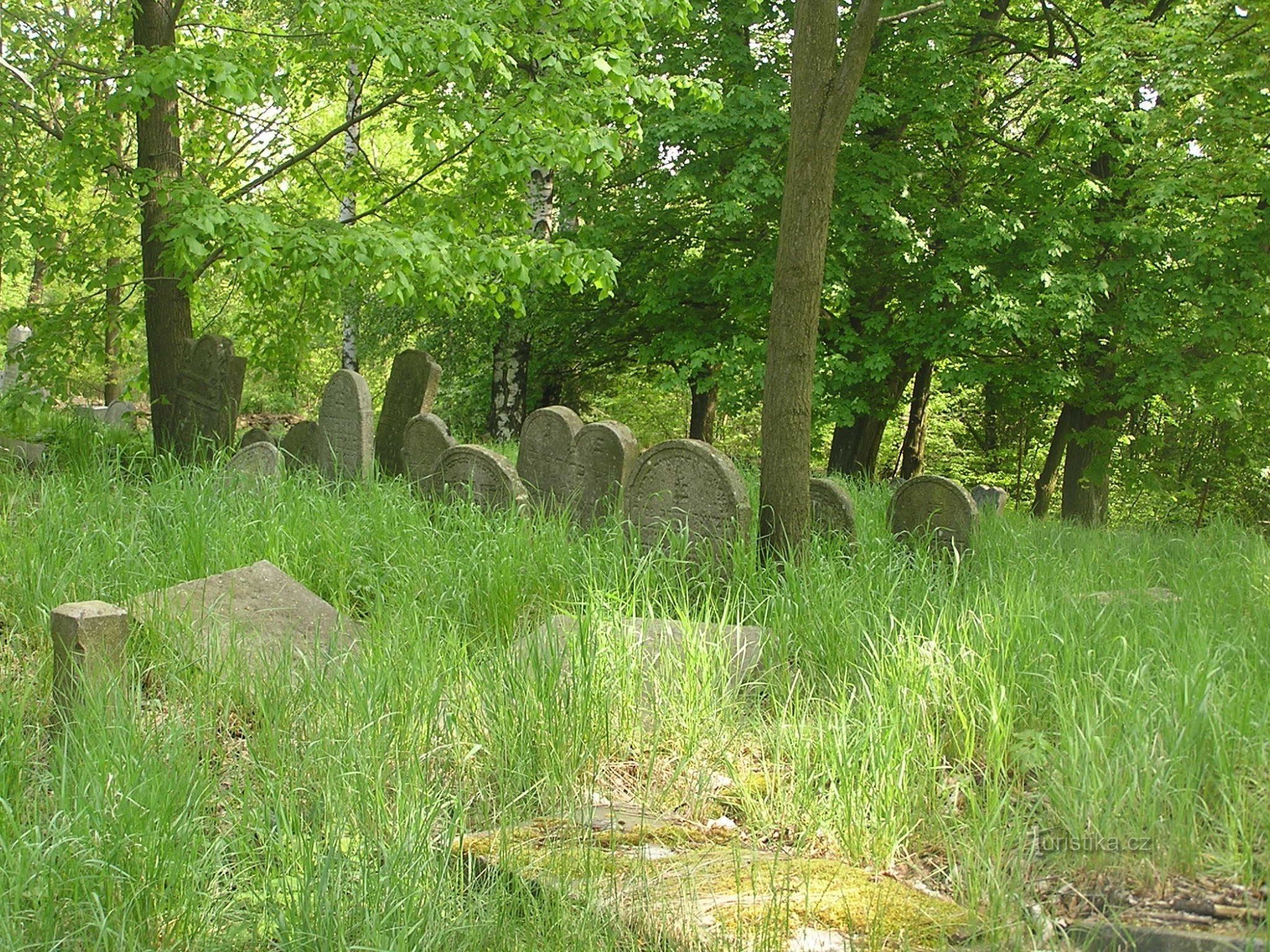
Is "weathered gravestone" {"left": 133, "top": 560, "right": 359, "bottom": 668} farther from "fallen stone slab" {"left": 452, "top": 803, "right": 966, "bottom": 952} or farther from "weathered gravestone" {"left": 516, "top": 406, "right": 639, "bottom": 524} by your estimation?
"weathered gravestone" {"left": 516, "top": 406, "right": 639, "bottom": 524}

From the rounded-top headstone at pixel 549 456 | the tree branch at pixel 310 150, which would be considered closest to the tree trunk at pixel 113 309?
the tree branch at pixel 310 150

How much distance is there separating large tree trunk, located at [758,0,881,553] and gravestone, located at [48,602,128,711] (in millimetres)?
3695

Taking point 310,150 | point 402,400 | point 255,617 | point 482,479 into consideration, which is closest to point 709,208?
point 402,400

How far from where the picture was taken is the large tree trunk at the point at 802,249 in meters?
6.23

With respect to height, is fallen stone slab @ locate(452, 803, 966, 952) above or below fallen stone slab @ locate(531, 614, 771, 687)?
below

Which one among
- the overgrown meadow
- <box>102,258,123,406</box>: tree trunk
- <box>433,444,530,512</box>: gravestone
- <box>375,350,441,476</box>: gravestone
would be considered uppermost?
<box>102,258,123,406</box>: tree trunk

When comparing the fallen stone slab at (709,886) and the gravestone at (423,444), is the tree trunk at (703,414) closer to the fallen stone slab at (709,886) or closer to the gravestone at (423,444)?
the gravestone at (423,444)

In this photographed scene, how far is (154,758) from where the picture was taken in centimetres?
320

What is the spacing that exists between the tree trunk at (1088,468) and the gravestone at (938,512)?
17.5ft

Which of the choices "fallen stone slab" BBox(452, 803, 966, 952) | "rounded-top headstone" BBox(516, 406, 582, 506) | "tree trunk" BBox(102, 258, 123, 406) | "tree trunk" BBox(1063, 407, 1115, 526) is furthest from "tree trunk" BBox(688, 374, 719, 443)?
"fallen stone slab" BBox(452, 803, 966, 952)

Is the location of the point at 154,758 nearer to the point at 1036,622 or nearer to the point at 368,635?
the point at 368,635

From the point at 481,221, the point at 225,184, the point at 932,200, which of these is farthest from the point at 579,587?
the point at 932,200

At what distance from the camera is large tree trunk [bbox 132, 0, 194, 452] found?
9.60m

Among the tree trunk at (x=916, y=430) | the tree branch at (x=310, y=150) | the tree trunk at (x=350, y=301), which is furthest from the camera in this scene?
the tree trunk at (x=916, y=430)
